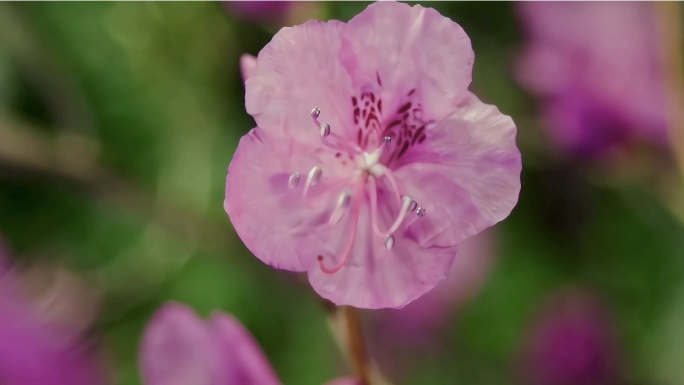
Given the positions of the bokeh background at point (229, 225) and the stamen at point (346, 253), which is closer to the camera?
the stamen at point (346, 253)

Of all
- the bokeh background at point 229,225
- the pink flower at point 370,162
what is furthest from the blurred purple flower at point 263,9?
the pink flower at point 370,162

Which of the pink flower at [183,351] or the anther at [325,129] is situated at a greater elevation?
the anther at [325,129]

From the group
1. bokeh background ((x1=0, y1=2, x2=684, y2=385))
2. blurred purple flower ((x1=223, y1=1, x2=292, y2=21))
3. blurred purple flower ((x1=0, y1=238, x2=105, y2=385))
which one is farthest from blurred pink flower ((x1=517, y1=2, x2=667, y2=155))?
blurred purple flower ((x1=0, y1=238, x2=105, y2=385))

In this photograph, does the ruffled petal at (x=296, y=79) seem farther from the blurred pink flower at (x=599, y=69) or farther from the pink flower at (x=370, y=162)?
the blurred pink flower at (x=599, y=69)

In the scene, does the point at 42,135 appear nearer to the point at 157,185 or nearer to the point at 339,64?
the point at 157,185

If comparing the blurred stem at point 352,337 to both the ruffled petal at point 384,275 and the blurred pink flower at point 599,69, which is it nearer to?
the ruffled petal at point 384,275

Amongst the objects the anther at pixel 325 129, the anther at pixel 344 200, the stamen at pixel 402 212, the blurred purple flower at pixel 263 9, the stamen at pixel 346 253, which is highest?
the anther at pixel 325 129
